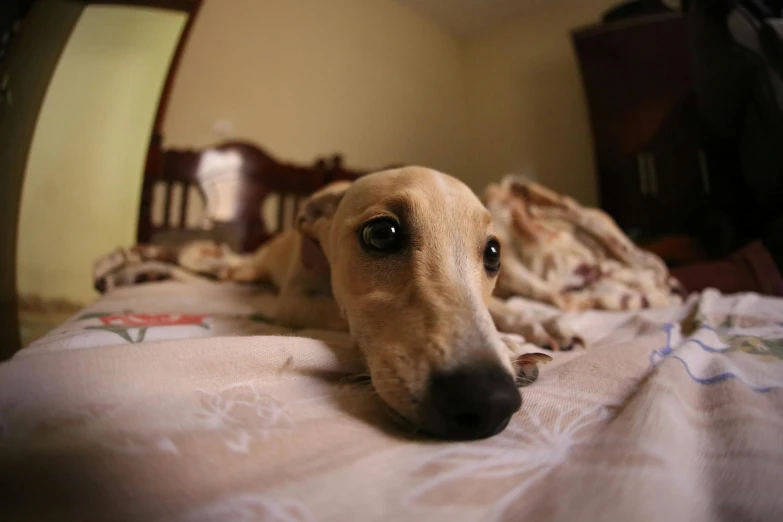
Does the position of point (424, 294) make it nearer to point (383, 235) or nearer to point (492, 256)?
point (383, 235)

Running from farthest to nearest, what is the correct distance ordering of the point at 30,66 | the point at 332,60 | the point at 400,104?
the point at 400,104 < the point at 332,60 < the point at 30,66

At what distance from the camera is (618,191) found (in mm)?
3518

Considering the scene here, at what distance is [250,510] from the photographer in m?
0.36

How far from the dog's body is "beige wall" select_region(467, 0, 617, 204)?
11.8 feet

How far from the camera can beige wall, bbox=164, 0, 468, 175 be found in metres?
3.02

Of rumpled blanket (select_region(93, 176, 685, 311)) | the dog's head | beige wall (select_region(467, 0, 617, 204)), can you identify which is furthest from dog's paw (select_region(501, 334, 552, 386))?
beige wall (select_region(467, 0, 617, 204))

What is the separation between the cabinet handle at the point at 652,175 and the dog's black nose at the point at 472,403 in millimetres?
3452

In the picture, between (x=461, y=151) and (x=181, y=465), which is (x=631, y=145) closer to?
(x=461, y=151)

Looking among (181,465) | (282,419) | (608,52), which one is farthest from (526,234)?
(608,52)

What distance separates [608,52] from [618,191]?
121cm

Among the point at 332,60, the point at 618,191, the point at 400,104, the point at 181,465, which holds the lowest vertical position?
the point at 181,465

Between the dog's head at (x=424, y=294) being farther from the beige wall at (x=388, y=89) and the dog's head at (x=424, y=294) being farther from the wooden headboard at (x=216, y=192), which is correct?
the beige wall at (x=388, y=89)

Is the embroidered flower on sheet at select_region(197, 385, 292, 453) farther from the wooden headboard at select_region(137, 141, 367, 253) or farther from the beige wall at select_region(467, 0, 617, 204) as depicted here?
the beige wall at select_region(467, 0, 617, 204)

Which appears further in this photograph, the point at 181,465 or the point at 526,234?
the point at 526,234
